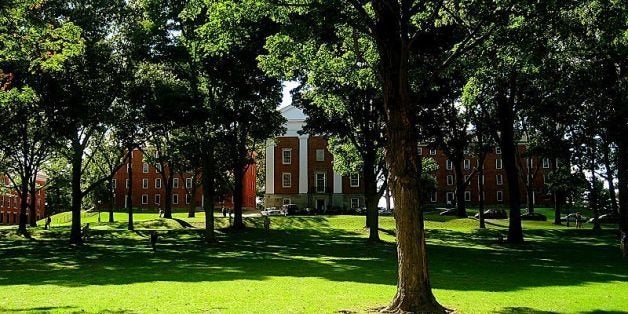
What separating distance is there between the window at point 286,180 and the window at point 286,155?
4.87 feet

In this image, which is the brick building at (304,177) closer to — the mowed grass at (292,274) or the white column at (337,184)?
the white column at (337,184)

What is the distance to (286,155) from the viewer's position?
247 ft

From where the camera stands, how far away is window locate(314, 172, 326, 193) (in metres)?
75.4

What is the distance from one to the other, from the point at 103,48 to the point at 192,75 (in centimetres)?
525

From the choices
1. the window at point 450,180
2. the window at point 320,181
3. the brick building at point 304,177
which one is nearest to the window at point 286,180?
the brick building at point 304,177

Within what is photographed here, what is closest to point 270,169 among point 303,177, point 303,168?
point 303,168

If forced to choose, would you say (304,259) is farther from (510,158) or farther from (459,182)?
(459,182)

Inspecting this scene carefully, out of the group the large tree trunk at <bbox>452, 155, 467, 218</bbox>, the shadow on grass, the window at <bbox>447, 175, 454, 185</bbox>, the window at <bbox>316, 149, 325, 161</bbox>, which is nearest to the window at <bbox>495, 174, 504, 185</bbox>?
the window at <bbox>447, 175, 454, 185</bbox>

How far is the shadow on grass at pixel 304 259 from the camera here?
58.1 feet

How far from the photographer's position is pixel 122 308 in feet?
38.2

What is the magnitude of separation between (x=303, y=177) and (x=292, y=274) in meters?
56.4

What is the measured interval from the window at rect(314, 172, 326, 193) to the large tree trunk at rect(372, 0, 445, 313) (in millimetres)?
63637

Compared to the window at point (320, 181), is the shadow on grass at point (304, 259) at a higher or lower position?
lower

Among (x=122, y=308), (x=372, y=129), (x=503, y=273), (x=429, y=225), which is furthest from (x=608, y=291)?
(x=429, y=225)
